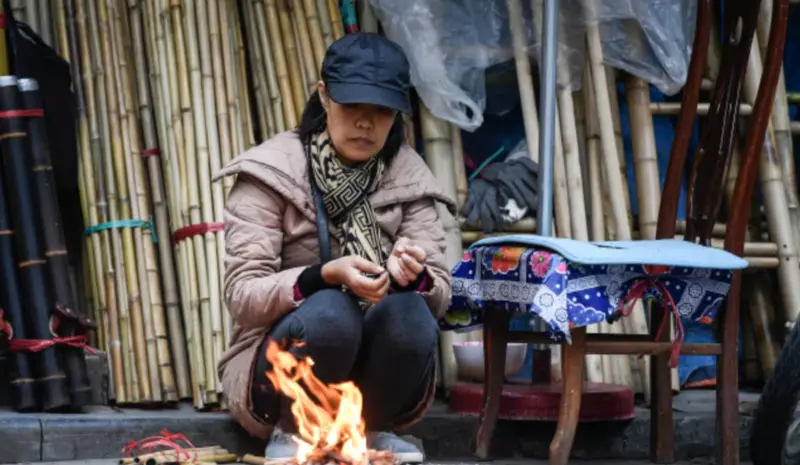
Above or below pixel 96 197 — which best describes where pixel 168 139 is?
above

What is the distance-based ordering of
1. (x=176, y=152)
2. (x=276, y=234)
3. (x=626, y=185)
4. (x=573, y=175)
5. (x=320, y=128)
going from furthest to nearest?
1. (x=626, y=185)
2. (x=573, y=175)
3. (x=176, y=152)
4. (x=320, y=128)
5. (x=276, y=234)

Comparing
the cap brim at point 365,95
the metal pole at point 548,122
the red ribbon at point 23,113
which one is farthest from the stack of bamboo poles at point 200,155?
the cap brim at point 365,95

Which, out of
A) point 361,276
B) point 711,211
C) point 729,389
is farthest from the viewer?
point 711,211

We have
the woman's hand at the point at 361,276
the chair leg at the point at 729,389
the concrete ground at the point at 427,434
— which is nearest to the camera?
the woman's hand at the point at 361,276

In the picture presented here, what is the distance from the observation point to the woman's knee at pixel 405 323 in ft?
12.3

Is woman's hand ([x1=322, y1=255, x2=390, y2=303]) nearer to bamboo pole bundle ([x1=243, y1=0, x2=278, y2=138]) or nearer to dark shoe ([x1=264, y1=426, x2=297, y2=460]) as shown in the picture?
dark shoe ([x1=264, y1=426, x2=297, y2=460])

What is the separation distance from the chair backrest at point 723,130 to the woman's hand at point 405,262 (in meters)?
1.23

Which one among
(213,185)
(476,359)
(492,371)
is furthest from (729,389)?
(213,185)

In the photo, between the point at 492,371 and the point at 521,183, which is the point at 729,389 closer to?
the point at 492,371

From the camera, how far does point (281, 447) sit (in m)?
3.79

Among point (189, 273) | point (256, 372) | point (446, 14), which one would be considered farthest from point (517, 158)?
point (256, 372)

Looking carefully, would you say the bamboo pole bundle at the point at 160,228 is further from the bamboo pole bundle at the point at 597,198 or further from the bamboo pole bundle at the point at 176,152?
the bamboo pole bundle at the point at 597,198

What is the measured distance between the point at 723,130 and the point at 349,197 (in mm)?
1418

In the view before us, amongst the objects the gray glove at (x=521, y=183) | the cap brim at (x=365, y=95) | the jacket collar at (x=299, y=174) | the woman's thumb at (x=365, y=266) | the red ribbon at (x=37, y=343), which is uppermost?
the cap brim at (x=365, y=95)
